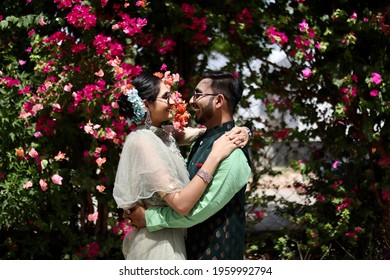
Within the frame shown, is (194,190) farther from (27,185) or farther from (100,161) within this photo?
(27,185)

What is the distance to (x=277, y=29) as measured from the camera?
4426 millimetres

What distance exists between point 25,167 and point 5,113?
35 cm

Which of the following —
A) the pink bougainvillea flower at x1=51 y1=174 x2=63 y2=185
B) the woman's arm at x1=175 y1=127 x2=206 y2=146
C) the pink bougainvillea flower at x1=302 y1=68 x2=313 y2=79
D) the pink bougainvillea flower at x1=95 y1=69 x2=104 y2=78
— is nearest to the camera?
the woman's arm at x1=175 y1=127 x2=206 y2=146

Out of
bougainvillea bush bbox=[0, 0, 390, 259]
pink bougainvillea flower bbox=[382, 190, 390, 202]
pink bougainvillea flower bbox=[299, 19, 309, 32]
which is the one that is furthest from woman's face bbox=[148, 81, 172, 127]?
pink bougainvillea flower bbox=[382, 190, 390, 202]

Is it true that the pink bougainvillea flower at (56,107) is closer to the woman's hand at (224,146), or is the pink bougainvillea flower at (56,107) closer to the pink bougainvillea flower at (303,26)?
the pink bougainvillea flower at (303,26)

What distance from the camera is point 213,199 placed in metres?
2.40

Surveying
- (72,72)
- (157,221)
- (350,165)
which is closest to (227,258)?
(157,221)

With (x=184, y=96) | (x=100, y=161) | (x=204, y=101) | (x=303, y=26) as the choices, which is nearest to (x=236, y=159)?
(x=204, y=101)

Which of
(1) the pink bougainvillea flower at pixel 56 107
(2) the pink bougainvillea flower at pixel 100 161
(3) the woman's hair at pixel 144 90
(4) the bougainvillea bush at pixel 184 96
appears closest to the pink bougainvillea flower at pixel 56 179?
(4) the bougainvillea bush at pixel 184 96

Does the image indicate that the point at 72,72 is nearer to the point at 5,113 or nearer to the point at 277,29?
the point at 5,113

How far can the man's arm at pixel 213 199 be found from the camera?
2.40 m

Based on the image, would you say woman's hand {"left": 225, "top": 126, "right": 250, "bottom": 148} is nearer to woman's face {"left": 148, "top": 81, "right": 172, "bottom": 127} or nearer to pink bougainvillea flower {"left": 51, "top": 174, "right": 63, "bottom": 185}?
woman's face {"left": 148, "top": 81, "right": 172, "bottom": 127}

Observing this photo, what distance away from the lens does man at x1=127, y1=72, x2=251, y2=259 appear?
95.0 inches

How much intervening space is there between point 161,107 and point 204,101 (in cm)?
17
